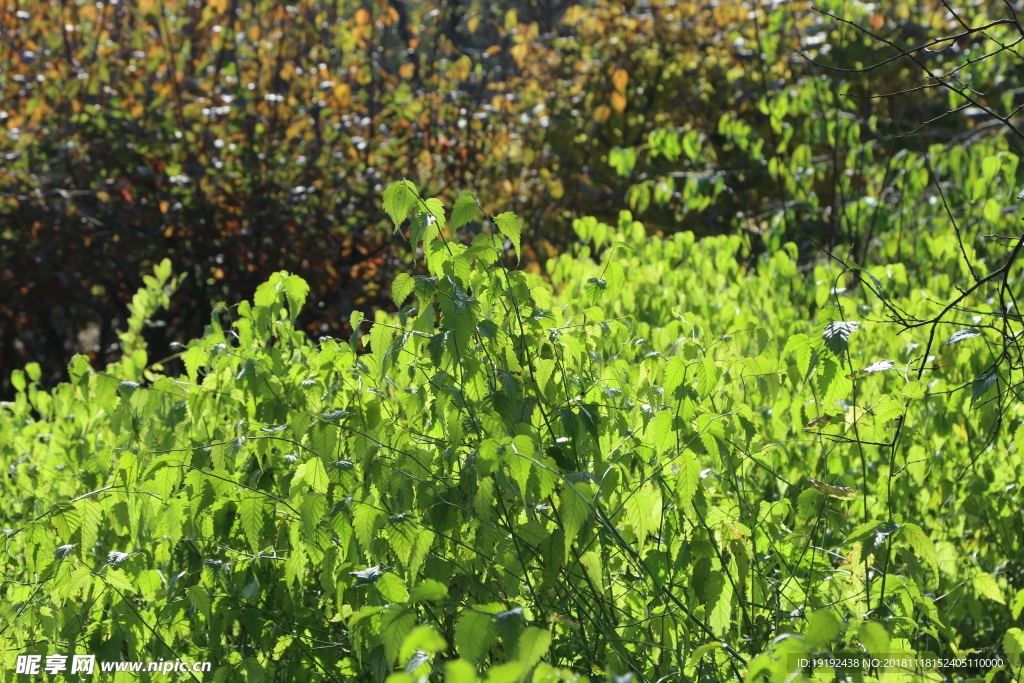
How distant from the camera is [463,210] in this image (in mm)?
1918

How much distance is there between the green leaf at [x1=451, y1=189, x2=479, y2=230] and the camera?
1901mm

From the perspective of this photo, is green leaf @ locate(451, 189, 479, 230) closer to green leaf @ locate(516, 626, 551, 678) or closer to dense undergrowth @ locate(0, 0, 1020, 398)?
green leaf @ locate(516, 626, 551, 678)

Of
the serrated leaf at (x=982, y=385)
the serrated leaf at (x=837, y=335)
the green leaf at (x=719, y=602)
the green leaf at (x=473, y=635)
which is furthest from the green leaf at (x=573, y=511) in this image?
the serrated leaf at (x=982, y=385)

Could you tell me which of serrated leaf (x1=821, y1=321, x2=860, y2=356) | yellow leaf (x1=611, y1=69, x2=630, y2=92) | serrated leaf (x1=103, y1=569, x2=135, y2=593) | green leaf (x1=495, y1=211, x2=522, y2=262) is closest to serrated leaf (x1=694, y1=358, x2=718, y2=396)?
serrated leaf (x1=821, y1=321, x2=860, y2=356)

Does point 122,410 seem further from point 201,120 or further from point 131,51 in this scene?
point 131,51

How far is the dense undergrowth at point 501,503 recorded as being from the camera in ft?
5.89

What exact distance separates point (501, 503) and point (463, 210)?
584 millimetres

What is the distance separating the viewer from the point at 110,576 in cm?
200

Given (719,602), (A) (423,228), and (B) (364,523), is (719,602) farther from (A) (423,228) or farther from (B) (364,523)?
(A) (423,228)

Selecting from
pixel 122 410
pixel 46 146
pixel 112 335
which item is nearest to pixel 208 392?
pixel 122 410

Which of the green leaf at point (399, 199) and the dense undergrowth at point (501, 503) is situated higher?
the green leaf at point (399, 199)

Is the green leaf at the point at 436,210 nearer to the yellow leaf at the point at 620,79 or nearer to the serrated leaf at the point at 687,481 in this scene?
the serrated leaf at the point at 687,481

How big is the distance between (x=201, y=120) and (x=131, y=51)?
31.1 inches

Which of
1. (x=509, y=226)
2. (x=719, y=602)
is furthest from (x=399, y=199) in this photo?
(x=719, y=602)
